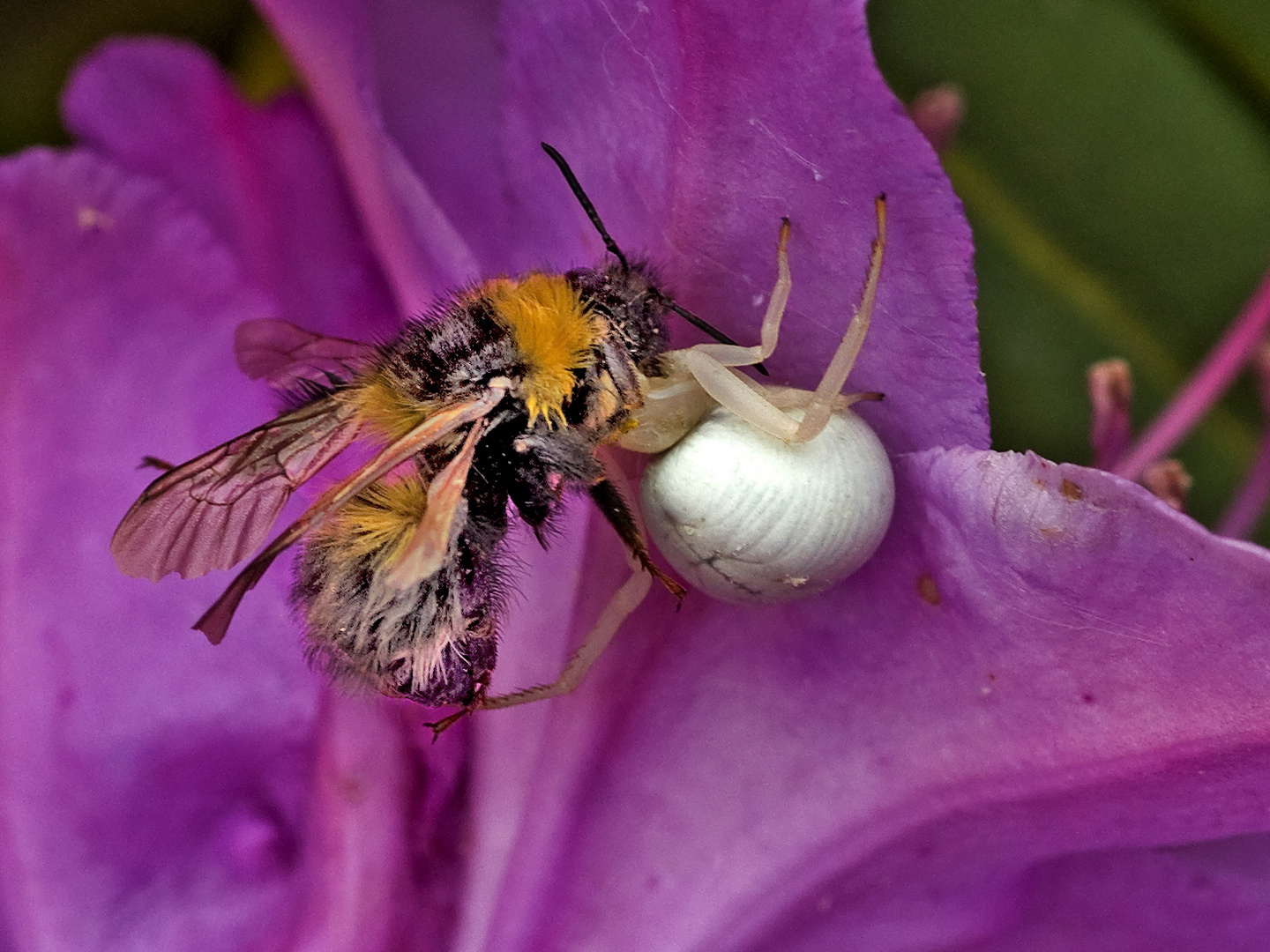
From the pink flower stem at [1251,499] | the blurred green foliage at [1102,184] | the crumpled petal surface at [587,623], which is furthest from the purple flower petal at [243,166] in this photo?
the pink flower stem at [1251,499]

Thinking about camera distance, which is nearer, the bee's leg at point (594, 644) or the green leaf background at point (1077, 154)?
the bee's leg at point (594, 644)

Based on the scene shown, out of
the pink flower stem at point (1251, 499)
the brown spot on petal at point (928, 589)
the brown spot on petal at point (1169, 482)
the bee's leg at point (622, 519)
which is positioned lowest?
the pink flower stem at point (1251, 499)

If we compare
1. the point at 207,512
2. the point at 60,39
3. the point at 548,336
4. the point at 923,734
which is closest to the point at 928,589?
the point at 923,734

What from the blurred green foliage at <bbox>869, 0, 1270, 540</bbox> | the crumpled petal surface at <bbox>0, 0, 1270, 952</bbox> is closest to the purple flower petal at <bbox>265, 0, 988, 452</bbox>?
the crumpled petal surface at <bbox>0, 0, 1270, 952</bbox>

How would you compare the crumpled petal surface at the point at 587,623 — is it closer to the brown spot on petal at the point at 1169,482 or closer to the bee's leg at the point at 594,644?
the bee's leg at the point at 594,644

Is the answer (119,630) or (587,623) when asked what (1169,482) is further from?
(119,630)

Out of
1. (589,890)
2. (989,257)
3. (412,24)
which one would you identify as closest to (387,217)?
(412,24)
